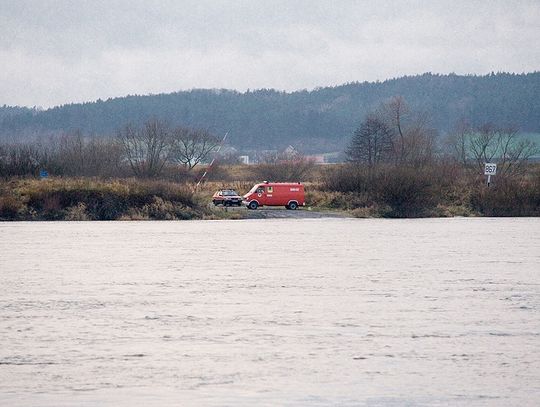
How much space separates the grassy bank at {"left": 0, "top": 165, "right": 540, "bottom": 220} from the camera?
55156 mm

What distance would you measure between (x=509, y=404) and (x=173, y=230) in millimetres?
34704

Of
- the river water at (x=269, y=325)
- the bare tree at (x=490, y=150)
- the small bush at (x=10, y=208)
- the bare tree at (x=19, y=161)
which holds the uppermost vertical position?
the bare tree at (x=490, y=150)

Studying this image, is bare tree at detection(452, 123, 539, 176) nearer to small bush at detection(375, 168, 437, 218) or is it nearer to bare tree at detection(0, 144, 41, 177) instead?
small bush at detection(375, 168, 437, 218)

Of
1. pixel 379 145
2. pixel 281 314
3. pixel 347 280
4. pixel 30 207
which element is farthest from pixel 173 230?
pixel 379 145

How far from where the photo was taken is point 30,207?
54562mm

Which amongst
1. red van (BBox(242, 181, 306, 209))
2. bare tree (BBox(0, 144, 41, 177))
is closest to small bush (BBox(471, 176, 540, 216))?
red van (BBox(242, 181, 306, 209))

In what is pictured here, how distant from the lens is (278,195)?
211 ft

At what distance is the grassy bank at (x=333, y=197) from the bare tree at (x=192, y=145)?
3704cm

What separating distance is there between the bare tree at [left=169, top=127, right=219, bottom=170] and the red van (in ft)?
130

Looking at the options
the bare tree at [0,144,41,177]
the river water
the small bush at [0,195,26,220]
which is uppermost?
the bare tree at [0,144,41,177]

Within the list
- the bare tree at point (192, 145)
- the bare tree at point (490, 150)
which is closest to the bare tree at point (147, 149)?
the bare tree at point (192, 145)

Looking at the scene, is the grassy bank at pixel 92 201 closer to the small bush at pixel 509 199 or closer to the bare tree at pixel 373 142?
the small bush at pixel 509 199

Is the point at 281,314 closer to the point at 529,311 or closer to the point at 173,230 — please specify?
the point at 529,311

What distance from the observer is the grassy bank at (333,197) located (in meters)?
55.2
